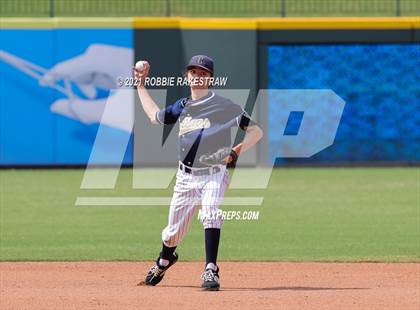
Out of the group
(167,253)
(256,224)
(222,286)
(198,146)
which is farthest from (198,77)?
(256,224)

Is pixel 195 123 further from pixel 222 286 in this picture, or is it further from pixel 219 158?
pixel 222 286

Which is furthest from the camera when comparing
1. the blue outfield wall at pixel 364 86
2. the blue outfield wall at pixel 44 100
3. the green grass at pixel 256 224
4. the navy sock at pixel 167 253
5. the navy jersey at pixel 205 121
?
the blue outfield wall at pixel 364 86

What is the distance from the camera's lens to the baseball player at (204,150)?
32.6 ft

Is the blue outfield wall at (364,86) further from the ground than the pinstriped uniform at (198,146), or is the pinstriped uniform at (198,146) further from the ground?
the pinstriped uniform at (198,146)

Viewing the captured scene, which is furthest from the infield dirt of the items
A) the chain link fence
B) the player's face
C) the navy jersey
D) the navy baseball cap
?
the chain link fence

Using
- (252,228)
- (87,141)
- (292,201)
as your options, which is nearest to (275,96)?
(87,141)

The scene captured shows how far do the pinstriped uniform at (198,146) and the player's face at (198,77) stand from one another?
0.51 ft

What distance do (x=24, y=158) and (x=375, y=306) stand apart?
1507cm

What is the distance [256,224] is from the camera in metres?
15.8

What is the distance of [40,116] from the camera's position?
23.2m

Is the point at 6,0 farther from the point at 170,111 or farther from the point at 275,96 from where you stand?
the point at 170,111

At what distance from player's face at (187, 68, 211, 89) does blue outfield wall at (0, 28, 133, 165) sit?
1342 cm

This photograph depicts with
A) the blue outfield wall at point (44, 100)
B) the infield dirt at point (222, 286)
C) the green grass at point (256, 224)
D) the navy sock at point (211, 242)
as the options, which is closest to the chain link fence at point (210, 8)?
the blue outfield wall at point (44, 100)

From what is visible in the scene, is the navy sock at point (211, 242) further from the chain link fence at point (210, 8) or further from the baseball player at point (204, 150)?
the chain link fence at point (210, 8)
